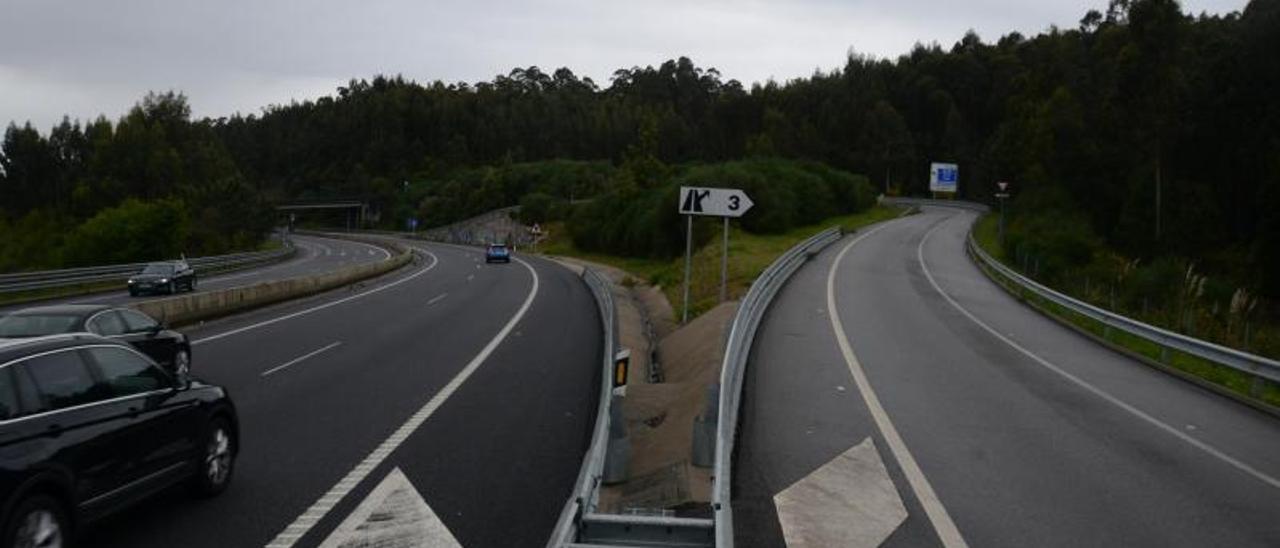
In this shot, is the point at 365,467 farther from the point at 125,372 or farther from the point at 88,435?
the point at 88,435

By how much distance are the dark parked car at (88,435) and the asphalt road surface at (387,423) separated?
1.56 ft

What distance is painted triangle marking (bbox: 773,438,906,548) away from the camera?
8094mm

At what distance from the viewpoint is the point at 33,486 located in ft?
21.3

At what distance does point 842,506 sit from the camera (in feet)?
29.2

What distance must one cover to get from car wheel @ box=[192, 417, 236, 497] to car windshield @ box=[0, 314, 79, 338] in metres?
6.31

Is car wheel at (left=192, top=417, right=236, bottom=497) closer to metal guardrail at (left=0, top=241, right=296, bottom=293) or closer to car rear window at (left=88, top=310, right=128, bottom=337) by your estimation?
car rear window at (left=88, top=310, right=128, bottom=337)

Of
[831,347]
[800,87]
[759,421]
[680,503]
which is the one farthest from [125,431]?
[800,87]

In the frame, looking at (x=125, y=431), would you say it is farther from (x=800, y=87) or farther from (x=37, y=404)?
(x=800, y=87)

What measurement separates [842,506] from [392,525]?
359 cm

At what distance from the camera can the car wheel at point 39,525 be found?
6.31 meters

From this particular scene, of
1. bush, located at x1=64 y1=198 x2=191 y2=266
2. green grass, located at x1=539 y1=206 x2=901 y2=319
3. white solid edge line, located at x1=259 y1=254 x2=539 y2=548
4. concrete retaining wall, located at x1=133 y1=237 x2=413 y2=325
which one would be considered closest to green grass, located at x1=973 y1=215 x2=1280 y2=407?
green grass, located at x1=539 y1=206 x2=901 y2=319

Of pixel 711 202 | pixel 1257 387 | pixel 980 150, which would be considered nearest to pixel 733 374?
pixel 1257 387

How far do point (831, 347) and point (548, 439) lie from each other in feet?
27.8

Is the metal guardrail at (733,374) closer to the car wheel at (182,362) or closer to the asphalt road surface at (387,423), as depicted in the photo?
the asphalt road surface at (387,423)
